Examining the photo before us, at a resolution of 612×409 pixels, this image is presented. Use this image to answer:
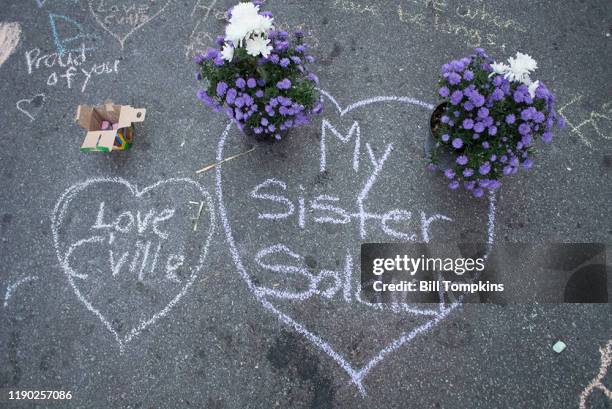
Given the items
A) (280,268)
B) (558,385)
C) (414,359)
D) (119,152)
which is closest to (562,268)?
(558,385)

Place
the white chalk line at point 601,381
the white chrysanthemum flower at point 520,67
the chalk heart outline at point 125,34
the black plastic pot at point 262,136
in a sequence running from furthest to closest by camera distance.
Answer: the chalk heart outline at point 125,34 → the black plastic pot at point 262,136 → the white chalk line at point 601,381 → the white chrysanthemum flower at point 520,67

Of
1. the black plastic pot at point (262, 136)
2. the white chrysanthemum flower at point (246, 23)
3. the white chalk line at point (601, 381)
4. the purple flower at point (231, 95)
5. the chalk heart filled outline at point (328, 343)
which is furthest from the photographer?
the black plastic pot at point (262, 136)

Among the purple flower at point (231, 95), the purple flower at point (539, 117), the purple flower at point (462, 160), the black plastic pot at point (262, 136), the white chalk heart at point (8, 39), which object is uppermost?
the white chalk heart at point (8, 39)

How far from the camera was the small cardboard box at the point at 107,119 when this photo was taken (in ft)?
11.0

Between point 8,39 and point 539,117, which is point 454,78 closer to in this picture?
point 539,117

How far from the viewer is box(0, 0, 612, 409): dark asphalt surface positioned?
9.94ft

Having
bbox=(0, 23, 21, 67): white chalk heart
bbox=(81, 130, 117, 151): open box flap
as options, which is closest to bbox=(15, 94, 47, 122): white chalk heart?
bbox=(0, 23, 21, 67): white chalk heart

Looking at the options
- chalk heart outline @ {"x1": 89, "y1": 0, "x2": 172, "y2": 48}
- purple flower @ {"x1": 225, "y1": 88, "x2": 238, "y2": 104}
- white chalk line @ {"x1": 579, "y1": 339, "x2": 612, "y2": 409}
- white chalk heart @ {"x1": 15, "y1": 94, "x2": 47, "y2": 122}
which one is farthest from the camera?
chalk heart outline @ {"x1": 89, "y1": 0, "x2": 172, "y2": 48}

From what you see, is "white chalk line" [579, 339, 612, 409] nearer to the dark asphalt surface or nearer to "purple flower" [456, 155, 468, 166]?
the dark asphalt surface

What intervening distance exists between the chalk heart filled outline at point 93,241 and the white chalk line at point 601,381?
2.96 m

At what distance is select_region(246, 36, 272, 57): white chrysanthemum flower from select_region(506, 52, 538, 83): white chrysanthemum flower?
149 cm

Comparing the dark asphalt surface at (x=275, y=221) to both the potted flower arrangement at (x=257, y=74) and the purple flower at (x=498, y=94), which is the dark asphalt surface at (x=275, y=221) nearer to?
the potted flower arrangement at (x=257, y=74)

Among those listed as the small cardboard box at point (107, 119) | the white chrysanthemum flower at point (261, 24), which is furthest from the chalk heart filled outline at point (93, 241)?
the white chrysanthemum flower at point (261, 24)

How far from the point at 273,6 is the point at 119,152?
2.08 m
